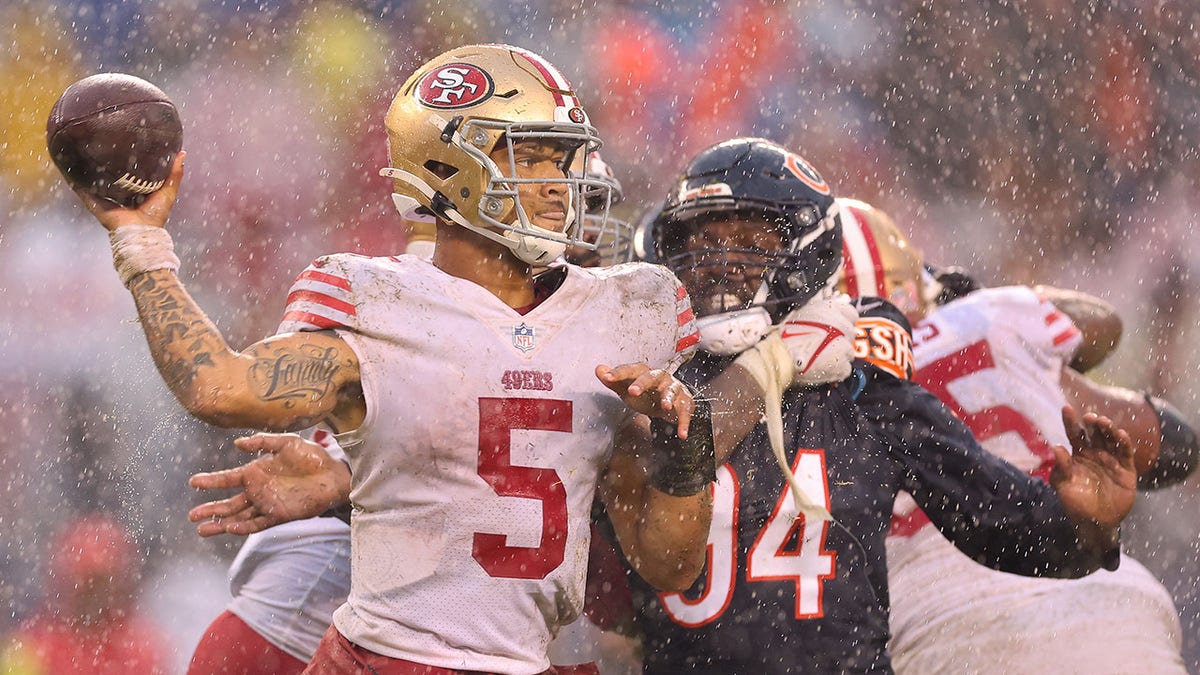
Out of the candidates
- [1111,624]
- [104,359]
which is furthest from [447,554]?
[104,359]

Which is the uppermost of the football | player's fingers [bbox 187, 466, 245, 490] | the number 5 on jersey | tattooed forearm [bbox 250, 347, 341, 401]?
the football

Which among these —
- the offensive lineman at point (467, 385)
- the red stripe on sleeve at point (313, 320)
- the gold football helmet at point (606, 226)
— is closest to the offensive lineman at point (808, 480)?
the gold football helmet at point (606, 226)

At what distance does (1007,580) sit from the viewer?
362cm

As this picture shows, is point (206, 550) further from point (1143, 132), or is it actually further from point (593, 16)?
point (1143, 132)

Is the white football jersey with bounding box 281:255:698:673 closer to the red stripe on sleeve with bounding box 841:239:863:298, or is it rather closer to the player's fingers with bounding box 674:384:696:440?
the player's fingers with bounding box 674:384:696:440

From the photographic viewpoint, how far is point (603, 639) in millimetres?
4297

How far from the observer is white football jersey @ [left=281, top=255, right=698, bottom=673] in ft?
7.73

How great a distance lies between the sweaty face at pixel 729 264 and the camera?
310 cm

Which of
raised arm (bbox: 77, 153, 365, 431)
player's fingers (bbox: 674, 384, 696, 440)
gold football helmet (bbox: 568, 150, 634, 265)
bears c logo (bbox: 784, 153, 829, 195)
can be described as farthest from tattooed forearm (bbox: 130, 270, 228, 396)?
bears c logo (bbox: 784, 153, 829, 195)

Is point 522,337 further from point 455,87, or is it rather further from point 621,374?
point 455,87

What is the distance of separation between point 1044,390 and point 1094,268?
4072 mm

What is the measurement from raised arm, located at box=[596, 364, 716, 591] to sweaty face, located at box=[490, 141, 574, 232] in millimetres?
377

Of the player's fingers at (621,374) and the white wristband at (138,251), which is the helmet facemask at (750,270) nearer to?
the player's fingers at (621,374)

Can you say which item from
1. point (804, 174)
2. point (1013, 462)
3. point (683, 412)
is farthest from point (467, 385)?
point (1013, 462)
